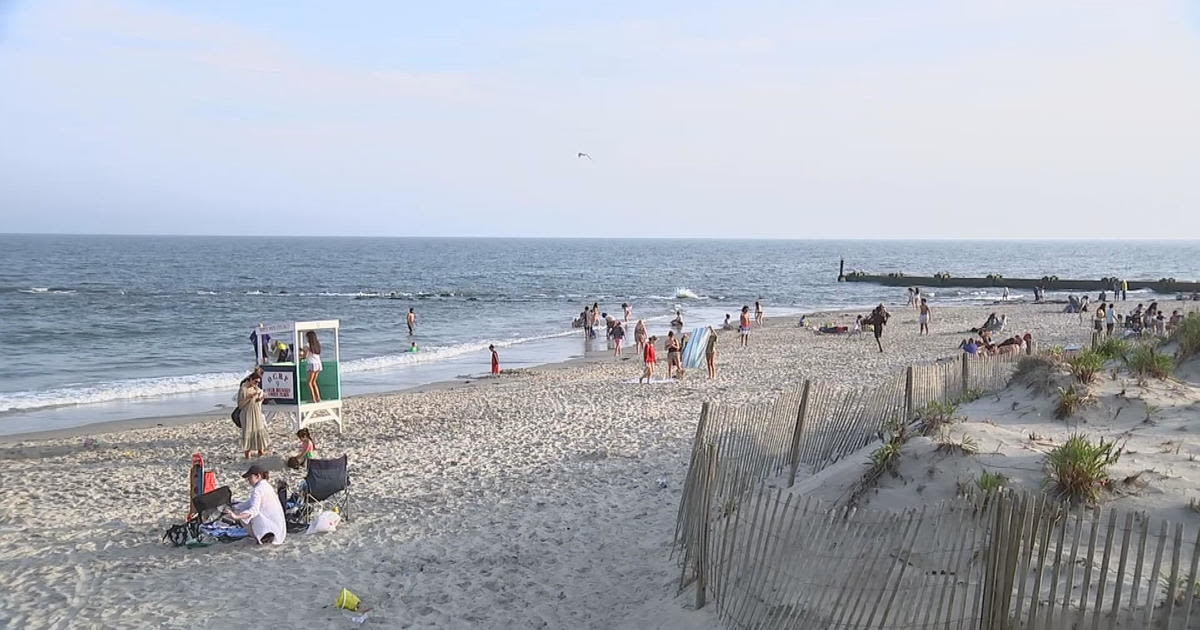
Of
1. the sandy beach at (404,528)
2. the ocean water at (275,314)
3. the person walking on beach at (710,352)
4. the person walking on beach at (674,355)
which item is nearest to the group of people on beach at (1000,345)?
the person walking on beach at (710,352)

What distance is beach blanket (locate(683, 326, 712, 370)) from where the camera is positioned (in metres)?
23.0

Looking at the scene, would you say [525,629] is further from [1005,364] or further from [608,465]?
[1005,364]

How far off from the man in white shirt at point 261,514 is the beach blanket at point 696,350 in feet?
47.5

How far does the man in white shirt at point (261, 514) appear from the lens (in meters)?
9.50

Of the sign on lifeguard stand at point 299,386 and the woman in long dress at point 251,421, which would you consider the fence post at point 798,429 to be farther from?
the sign on lifeguard stand at point 299,386

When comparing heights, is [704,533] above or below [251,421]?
above

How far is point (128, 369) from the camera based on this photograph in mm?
30703

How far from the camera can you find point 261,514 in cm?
953

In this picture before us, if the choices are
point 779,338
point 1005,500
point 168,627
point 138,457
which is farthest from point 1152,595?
point 779,338

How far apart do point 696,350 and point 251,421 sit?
11705 millimetres

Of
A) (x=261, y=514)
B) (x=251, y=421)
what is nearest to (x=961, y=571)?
(x=261, y=514)

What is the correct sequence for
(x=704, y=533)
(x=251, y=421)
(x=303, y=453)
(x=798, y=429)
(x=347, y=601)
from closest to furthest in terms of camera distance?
(x=704, y=533) < (x=347, y=601) < (x=798, y=429) < (x=303, y=453) < (x=251, y=421)

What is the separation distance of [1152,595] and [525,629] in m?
4.55

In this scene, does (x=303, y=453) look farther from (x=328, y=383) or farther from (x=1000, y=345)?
(x=1000, y=345)
